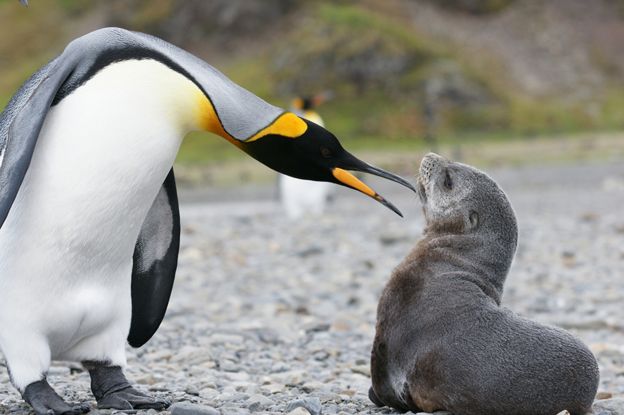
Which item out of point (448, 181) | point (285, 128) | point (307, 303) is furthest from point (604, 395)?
point (307, 303)

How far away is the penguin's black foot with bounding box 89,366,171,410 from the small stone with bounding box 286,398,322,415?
50 cm

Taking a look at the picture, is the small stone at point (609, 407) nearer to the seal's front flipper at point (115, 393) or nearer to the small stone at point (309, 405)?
the small stone at point (309, 405)

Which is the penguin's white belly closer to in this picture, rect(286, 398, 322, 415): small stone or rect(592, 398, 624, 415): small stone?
rect(286, 398, 322, 415): small stone

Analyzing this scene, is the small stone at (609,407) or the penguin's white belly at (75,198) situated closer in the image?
the penguin's white belly at (75,198)

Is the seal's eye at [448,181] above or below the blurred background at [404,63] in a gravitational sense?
below

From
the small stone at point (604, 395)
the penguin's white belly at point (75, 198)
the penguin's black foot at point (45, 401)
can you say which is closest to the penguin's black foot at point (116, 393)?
the penguin's black foot at point (45, 401)

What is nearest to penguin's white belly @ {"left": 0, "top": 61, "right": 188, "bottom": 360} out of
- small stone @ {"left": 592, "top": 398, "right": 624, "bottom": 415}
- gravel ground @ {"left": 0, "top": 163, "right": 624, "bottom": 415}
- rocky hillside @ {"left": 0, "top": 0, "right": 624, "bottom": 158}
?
gravel ground @ {"left": 0, "top": 163, "right": 624, "bottom": 415}

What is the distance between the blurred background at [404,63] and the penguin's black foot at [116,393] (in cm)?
2008

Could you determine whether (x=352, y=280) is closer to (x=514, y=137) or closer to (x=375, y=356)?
(x=375, y=356)

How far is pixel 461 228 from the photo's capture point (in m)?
4.70

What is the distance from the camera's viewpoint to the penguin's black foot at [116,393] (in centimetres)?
421

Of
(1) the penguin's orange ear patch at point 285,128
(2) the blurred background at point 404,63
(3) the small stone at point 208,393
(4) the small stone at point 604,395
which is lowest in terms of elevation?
(4) the small stone at point 604,395

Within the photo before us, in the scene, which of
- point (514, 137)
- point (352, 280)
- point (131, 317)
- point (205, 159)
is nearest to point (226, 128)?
point (131, 317)

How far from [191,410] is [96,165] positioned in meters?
1.00
